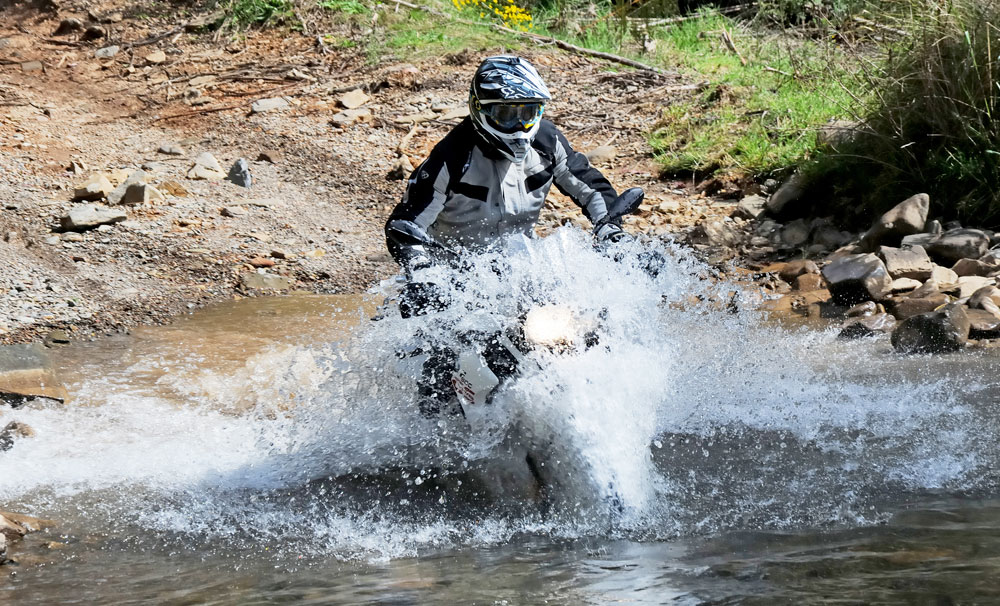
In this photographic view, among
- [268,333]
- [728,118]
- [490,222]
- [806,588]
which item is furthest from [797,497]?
[728,118]

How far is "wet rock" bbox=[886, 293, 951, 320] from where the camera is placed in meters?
6.94

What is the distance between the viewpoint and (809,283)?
26.0 feet

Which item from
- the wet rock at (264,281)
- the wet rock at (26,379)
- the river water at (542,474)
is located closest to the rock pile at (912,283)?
the river water at (542,474)

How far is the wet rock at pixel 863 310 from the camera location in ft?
23.7

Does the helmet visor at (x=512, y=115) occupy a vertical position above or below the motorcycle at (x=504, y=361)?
above

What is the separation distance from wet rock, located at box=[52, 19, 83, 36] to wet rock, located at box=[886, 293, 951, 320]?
1214 cm

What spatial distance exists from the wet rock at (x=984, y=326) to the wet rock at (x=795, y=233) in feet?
7.40

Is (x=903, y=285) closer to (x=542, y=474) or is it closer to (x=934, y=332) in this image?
(x=934, y=332)

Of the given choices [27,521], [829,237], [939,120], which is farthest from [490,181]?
[939,120]

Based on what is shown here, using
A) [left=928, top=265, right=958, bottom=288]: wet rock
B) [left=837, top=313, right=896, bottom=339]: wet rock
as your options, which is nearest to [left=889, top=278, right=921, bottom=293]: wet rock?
[left=928, top=265, right=958, bottom=288]: wet rock

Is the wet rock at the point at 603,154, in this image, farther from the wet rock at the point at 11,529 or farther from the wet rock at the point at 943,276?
the wet rock at the point at 11,529

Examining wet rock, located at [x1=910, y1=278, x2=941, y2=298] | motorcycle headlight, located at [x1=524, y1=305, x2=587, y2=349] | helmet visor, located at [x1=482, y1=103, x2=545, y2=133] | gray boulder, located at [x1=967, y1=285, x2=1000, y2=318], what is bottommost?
wet rock, located at [x1=910, y1=278, x2=941, y2=298]

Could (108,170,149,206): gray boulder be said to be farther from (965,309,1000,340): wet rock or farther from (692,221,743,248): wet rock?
(965,309,1000,340): wet rock

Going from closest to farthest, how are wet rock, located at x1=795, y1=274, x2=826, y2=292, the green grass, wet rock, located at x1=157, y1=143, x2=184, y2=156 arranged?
wet rock, located at x1=795, y1=274, x2=826, y2=292, the green grass, wet rock, located at x1=157, y1=143, x2=184, y2=156
